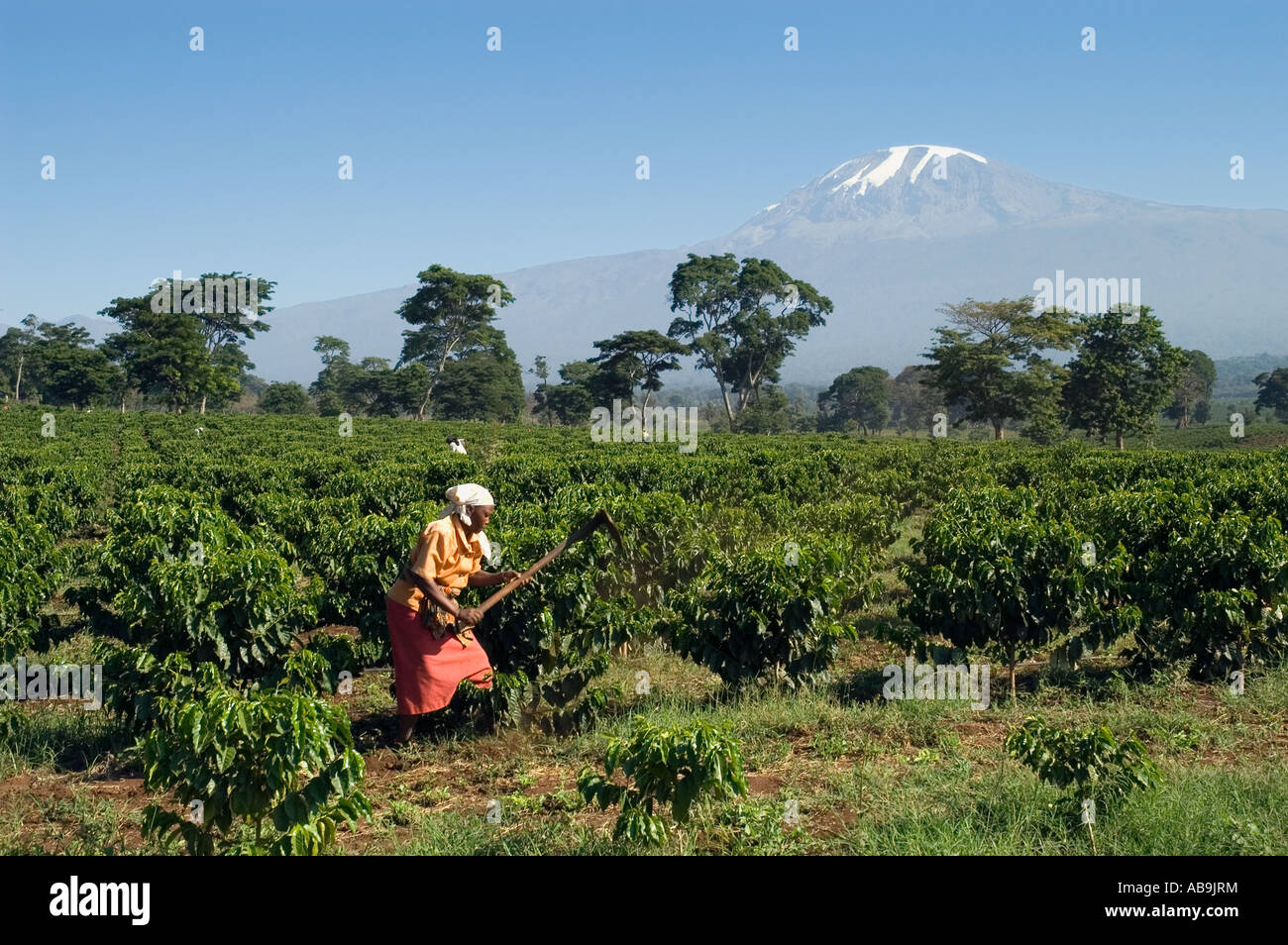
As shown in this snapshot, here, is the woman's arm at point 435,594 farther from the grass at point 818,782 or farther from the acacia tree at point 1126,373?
the acacia tree at point 1126,373

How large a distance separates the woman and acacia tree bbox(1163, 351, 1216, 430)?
9073 centimetres

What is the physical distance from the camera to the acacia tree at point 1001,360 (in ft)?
155

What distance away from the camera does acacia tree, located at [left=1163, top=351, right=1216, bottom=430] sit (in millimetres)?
89125

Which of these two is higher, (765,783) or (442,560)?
(442,560)

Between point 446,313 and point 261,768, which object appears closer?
point 261,768

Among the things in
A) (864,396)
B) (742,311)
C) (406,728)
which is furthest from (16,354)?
(406,728)

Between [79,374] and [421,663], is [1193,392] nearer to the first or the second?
[79,374]

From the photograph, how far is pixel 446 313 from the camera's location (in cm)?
7300

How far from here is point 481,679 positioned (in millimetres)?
6562

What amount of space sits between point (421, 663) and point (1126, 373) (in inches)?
1938

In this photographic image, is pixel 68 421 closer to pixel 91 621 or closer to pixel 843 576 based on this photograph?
pixel 91 621

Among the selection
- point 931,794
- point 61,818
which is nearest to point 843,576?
point 931,794

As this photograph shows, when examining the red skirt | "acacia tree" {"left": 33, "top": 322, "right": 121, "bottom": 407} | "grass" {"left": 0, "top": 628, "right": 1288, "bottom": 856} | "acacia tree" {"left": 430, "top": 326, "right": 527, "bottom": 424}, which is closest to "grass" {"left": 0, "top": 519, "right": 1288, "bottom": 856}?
"grass" {"left": 0, "top": 628, "right": 1288, "bottom": 856}
